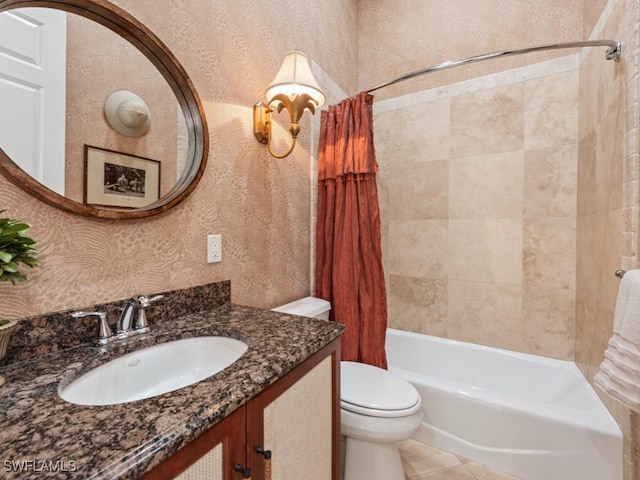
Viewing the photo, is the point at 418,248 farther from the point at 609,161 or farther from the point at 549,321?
the point at 609,161

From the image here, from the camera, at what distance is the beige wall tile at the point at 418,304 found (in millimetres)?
2170

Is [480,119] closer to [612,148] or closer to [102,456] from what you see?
[612,148]

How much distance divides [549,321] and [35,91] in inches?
102

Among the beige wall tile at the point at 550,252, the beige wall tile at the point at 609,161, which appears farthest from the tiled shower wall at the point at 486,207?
the beige wall tile at the point at 609,161

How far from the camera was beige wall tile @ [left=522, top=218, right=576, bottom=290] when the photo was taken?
179cm

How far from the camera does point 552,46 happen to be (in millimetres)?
1434

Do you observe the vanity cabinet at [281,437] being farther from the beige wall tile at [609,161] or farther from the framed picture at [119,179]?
the beige wall tile at [609,161]

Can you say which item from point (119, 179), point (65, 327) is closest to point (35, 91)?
point (119, 179)

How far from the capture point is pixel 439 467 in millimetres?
1479

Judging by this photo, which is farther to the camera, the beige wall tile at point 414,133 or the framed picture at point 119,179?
the beige wall tile at point 414,133

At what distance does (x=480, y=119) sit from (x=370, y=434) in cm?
202

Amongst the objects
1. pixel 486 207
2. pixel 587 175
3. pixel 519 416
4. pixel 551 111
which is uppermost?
pixel 551 111

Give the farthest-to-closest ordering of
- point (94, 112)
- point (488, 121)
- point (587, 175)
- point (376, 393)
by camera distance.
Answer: point (488, 121), point (587, 175), point (376, 393), point (94, 112)

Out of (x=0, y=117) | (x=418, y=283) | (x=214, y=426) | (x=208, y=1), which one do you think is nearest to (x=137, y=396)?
(x=214, y=426)
